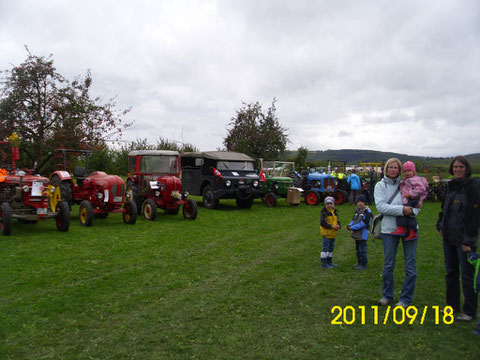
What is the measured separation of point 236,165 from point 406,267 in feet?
34.1

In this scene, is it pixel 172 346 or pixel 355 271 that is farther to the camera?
pixel 355 271

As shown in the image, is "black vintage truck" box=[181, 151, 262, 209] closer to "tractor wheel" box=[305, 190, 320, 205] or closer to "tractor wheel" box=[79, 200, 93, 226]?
"tractor wheel" box=[305, 190, 320, 205]

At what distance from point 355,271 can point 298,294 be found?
1450 millimetres

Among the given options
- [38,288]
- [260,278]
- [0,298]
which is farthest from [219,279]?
[0,298]

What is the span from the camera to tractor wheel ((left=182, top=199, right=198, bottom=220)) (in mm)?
11266

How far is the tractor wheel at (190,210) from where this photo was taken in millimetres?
11266

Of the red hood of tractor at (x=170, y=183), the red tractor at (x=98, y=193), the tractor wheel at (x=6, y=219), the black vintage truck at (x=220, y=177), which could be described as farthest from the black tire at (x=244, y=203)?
the tractor wheel at (x=6, y=219)

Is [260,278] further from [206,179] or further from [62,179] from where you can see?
[206,179]

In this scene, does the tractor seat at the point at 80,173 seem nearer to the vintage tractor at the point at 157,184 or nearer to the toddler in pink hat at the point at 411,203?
the vintage tractor at the point at 157,184

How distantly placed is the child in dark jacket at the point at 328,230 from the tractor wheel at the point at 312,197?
10.3 meters

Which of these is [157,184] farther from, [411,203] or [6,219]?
[411,203]

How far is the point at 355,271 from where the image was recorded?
591cm

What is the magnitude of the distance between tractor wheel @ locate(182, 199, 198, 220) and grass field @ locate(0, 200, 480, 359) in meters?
2.80
